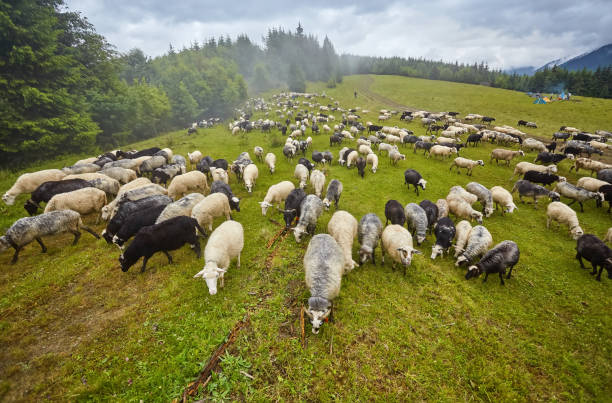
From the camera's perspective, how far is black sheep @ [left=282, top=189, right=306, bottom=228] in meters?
10.8

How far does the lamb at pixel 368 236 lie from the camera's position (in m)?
8.52

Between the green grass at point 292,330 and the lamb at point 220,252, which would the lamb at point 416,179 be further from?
the lamb at point 220,252

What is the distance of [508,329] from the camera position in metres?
6.50

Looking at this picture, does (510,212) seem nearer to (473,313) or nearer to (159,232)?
(473,313)

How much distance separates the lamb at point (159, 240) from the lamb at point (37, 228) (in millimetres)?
4031

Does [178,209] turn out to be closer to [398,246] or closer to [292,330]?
[292,330]

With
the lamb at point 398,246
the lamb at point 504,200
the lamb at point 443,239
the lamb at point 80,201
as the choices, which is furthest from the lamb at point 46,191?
the lamb at point 504,200

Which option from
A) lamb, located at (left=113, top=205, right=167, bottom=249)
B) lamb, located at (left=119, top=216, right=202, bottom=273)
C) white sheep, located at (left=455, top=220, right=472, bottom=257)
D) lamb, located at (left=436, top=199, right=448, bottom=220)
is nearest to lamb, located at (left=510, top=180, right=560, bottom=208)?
lamb, located at (left=436, top=199, right=448, bottom=220)

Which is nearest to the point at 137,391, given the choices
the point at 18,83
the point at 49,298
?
the point at 49,298

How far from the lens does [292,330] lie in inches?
244

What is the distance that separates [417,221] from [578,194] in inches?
481

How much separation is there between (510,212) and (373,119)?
36150 millimetres

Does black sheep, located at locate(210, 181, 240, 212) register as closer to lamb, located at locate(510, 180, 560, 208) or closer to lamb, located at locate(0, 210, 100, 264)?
lamb, located at locate(0, 210, 100, 264)

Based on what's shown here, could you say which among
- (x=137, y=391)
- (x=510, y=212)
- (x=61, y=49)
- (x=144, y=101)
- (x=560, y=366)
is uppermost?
(x=61, y=49)
